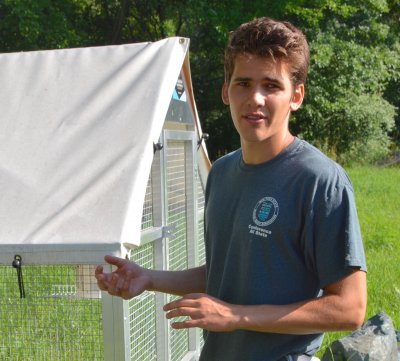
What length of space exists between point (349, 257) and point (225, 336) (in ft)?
1.54

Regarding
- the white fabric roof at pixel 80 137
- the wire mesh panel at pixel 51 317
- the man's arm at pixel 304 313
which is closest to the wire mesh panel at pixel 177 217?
the white fabric roof at pixel 80 137

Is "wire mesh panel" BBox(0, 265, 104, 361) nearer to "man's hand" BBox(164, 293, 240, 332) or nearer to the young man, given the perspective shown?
the young man

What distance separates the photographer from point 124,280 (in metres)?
2.20

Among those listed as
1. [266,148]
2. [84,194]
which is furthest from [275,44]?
[84,194]

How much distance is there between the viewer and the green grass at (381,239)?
6.81 m

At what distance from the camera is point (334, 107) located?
22328 mm

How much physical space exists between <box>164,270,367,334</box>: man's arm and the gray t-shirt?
1.6 inches

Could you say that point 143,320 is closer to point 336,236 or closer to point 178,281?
point 178,281

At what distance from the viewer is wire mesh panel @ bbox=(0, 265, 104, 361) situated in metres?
3.07

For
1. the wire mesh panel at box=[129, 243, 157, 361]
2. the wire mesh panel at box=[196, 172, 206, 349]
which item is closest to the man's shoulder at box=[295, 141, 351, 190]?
the wire mesh panel at box=[129, 243, 157, 361]

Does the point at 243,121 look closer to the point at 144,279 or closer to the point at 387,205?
the point at 144,279

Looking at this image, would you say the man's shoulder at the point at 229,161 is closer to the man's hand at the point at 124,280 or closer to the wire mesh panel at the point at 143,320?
the man's hand at the point at 124,280

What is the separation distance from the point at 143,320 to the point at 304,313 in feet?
5.68

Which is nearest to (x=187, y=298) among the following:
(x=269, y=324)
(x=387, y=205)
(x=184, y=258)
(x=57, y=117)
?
(x=269, y=324)
